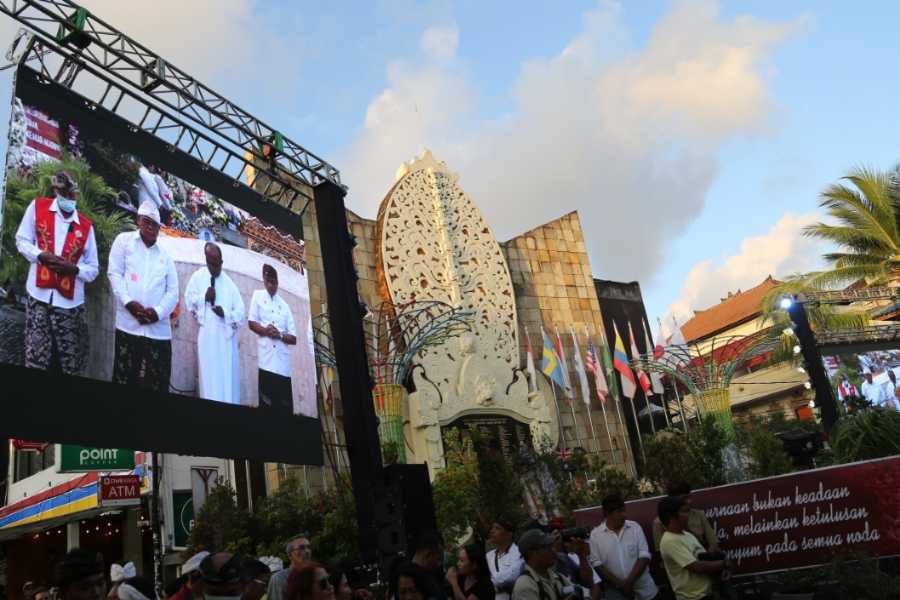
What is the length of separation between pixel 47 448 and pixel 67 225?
1334 cm

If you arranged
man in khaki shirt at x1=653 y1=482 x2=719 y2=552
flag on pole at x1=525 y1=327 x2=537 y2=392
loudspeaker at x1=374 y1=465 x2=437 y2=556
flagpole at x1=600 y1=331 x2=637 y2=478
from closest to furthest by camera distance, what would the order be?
man in khaki shirt at x1=653 y1=482 x2=719 y2=552, loudspeaker at x1=374 y1=465 x2=437 y2=556, flag on pole at x1=525 y1=327 x2=537 y2=392, flagpole at x1=600 y1=331 x2=637 y2=478

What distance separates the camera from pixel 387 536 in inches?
280

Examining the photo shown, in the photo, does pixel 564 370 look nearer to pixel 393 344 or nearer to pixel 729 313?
pixel 393 344

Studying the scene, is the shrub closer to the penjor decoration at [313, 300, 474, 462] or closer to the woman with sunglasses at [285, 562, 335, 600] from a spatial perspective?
the woman with sunglasses at [285, 562, 335, 600]

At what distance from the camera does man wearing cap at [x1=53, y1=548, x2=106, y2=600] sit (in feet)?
11.5

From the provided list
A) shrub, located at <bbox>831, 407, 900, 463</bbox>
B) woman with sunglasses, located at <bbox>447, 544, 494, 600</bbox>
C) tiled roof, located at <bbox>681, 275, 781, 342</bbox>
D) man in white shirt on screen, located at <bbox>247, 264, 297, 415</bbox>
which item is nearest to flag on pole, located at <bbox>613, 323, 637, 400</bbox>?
→ shrub, located at <bbox>831, 407, 900, 463</bbox>

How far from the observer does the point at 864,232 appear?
24.4 metres

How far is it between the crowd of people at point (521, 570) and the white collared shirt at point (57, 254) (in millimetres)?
2902

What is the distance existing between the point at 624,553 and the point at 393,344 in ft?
40.1

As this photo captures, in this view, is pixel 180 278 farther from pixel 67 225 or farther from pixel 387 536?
pixel 387 536

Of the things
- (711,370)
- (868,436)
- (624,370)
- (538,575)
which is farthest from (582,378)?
(538,575)

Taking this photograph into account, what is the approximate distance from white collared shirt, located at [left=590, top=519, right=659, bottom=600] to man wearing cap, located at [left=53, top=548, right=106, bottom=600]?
310 centimetres

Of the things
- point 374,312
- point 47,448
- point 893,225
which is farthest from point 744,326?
point 47,448

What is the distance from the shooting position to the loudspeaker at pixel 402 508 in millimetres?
7094
